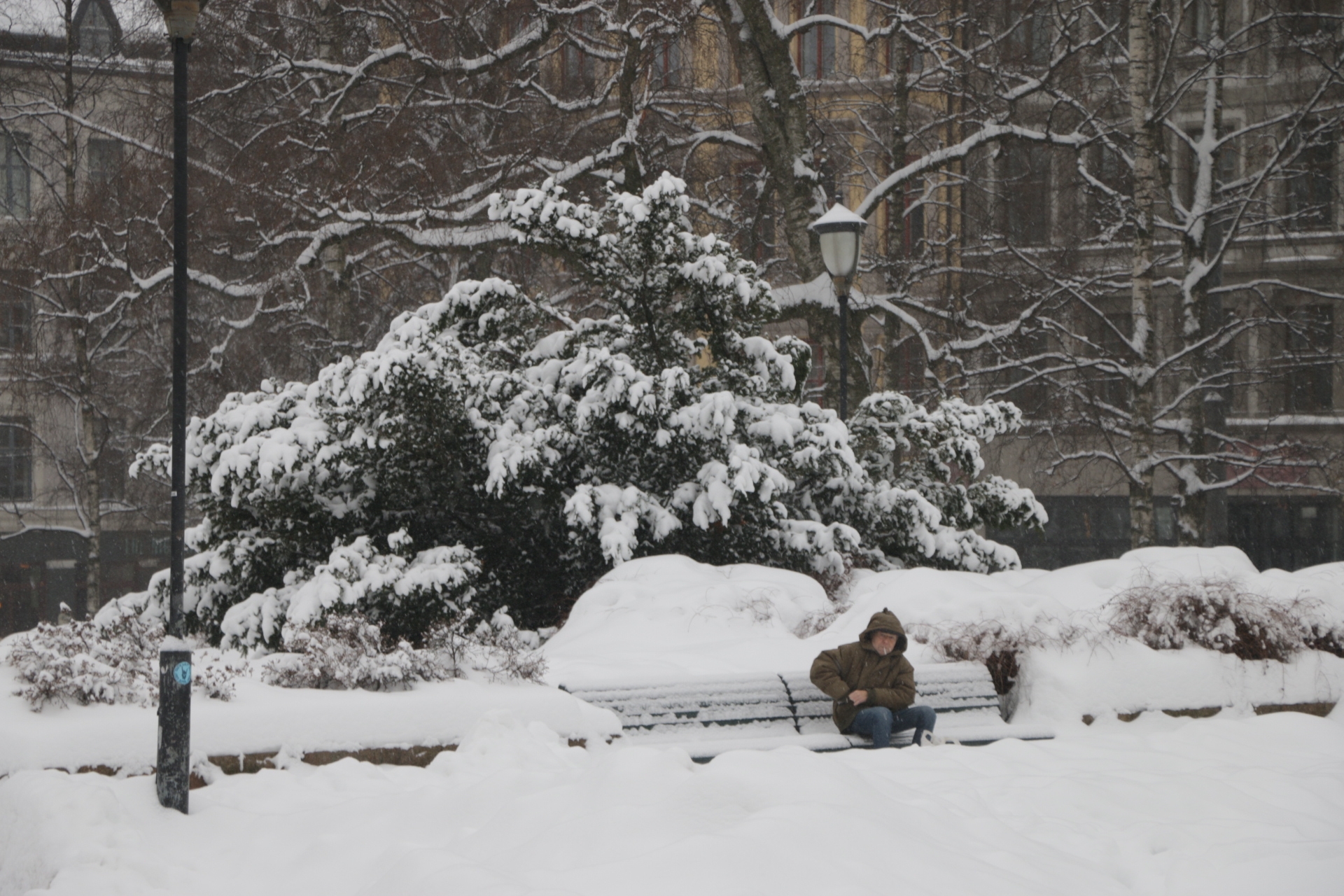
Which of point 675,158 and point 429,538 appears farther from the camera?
point 675,158

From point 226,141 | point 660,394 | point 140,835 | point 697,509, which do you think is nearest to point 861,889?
point 140,835

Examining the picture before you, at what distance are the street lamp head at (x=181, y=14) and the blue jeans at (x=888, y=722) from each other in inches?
206

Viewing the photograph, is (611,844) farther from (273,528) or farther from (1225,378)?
(1225,378)

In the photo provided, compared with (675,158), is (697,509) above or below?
below

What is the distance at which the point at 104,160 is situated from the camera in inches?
991

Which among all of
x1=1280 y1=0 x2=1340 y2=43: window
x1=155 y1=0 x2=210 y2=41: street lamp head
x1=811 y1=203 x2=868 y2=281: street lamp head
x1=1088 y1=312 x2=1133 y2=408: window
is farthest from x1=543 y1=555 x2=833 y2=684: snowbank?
x1=1088 y1=312 x2=1133 y2=408: window

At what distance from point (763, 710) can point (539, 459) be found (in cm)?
355

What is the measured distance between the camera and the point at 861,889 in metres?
4.05

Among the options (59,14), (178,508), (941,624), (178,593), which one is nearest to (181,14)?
(178,508)

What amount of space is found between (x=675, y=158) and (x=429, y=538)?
1240 cm

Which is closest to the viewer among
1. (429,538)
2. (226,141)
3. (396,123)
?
(429,538)

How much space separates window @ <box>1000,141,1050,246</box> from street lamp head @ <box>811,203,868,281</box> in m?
12.1

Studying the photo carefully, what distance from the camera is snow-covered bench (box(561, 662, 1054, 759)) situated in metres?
7.42

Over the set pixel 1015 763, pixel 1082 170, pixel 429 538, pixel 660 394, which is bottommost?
pixel 1015 763
